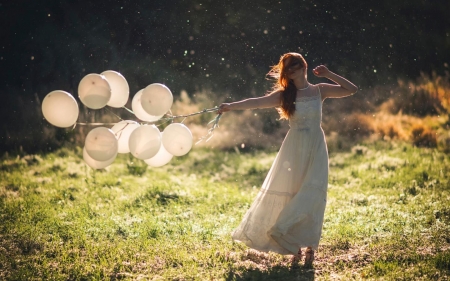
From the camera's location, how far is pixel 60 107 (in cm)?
398

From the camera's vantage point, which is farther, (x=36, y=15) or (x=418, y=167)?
(x=36, y=15)

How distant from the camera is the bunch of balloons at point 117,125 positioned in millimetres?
4000

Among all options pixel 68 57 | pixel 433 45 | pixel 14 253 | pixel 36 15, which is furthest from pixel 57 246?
pixel 433 45

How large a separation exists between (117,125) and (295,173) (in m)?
1.51

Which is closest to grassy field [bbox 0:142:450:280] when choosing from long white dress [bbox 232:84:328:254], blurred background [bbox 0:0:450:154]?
long white dress [bbox 232:84:328:254]

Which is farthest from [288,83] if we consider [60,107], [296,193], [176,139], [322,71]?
[60,107]

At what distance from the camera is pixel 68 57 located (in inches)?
420

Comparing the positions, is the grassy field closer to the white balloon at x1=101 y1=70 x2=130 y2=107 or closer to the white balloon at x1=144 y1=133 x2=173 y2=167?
the white balloon at x1=144 y1=133 x2=173 y2=167

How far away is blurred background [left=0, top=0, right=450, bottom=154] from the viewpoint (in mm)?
10508

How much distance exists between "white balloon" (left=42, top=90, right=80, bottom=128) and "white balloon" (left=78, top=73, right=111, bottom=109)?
0.11 metres

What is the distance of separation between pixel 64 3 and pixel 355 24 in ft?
19.7

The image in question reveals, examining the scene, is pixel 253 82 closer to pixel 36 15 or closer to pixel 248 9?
pixel 248 9

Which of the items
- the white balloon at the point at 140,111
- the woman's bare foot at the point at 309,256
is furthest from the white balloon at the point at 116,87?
the woman's bare foot at the point at 309,256

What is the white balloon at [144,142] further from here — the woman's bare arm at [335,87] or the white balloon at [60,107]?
the woman's bare arm at [335,87]
